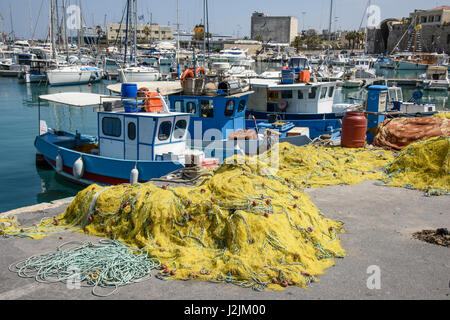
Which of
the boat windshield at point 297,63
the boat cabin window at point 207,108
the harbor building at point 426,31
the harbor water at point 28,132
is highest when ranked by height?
the harbor building at point 426,31

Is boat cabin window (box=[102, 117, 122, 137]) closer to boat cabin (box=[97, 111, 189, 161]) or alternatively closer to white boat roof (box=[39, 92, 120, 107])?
boat cabin (box=[97, 111, 189, 161])

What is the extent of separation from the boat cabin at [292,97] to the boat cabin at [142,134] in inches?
272

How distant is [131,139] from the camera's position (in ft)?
39.2

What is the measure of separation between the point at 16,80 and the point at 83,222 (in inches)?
2205

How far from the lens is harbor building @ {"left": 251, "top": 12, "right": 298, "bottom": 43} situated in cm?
16225

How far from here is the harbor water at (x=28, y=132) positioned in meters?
14.6

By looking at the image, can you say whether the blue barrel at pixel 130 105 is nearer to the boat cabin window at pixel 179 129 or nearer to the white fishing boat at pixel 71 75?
the boat cabin window at pixel 179 129

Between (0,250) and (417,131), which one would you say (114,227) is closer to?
(0,250)

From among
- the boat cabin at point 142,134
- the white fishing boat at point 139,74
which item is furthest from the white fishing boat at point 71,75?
the boat cabin at point 142,134

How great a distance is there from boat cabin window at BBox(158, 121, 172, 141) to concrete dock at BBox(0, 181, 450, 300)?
4.32m

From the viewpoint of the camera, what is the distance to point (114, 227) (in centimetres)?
627

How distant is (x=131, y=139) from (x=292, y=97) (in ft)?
28.7

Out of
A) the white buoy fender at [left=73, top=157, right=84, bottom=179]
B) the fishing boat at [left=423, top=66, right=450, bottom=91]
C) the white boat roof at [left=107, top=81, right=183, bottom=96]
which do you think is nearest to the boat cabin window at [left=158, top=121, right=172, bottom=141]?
the white boat roof at [left=107, top=81, right=183, bottom=96]
